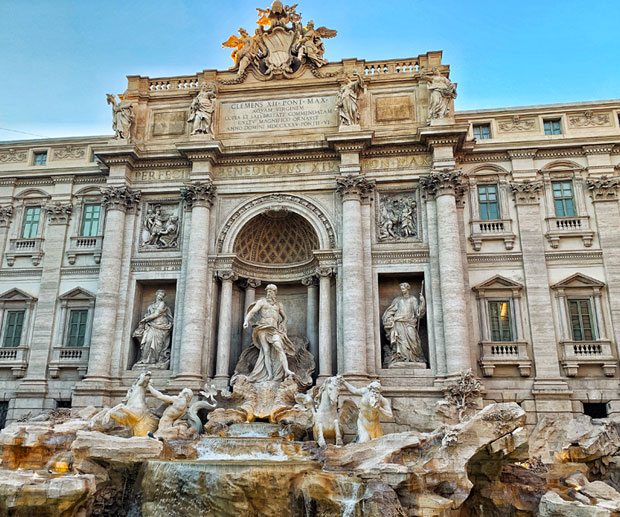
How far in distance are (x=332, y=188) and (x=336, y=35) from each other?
6.98m

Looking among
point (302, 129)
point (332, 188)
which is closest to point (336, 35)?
point (302, 129)

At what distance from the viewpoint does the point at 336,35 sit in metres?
23.9

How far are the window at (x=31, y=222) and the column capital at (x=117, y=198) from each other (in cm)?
409

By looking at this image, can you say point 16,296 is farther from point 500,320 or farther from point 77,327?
point 500,320

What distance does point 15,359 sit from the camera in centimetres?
2244

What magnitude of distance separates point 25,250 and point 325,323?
13359 millimetres

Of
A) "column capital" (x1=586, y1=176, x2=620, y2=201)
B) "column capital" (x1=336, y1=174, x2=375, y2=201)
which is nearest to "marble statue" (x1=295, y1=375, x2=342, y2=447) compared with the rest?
"column capital" (x1=336, y1=174, x2=375, y2=201)

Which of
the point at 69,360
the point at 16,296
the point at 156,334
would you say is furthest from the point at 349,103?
the point at 16,296

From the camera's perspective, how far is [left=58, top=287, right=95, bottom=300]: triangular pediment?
2266cm

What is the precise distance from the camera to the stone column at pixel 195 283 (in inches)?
789

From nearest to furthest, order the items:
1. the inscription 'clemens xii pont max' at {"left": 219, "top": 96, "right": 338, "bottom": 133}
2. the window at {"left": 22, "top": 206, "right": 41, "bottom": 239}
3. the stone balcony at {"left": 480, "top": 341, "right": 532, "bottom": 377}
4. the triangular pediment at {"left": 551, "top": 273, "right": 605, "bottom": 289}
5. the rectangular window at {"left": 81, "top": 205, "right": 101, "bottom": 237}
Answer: the stone balcony at {"left": 480, "top": 341, "right": 532, "bottom": 377}, the triangular pediment at {"left": 551, "top": 273, "right": 605, "bottom": 289}, the inscription 'clemens xii pont max' at {"left": 219, "top": 96, "right": 338, "bottom": 133}, the rectangular window at {"left": 81, "top": 205, "right": 101, "bottom": 237}, the window at {"left": 22, "top": 206, "right": 41, "bottom": 239}

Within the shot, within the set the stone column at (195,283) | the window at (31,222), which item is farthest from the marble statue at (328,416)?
the window at (31,222)

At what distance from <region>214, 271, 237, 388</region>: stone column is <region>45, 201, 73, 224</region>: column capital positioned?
7667 millimetres

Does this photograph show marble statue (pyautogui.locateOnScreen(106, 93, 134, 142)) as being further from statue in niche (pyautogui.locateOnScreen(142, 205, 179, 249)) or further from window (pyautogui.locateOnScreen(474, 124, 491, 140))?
window (pyautogui.locateOnScreen(474, 124, 491, 140))
